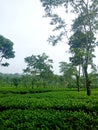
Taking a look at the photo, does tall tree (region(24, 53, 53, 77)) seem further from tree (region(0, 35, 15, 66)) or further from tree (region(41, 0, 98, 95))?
tree (region(41, 0, 98, 95))

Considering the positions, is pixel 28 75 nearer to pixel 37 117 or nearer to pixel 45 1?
pixel 45 1

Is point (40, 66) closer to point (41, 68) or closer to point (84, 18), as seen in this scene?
point (41, 68)

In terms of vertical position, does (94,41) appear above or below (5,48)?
below

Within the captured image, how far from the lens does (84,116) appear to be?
35.1 ft

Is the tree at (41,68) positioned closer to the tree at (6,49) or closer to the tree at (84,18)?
the tree at (6,49)

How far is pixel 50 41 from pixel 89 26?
17.3ft

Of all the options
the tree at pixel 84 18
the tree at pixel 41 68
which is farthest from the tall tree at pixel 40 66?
the tree at pixel 84 18

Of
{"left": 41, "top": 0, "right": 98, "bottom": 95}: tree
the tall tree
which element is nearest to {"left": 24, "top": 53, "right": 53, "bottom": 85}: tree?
the tall tree

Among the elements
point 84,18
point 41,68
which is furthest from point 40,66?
point 84,18

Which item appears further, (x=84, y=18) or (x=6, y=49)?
(x=6, y=49)

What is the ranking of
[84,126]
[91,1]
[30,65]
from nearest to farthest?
[84,126] → [91,1] → [30,65]

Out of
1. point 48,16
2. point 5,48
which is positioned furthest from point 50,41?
point 5,48

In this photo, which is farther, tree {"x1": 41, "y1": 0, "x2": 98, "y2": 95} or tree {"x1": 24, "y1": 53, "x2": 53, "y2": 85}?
tree {"x1": 24, "y1": 53, "x2": 53, "y2": 85}

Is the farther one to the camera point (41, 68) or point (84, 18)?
point (41, 68)
